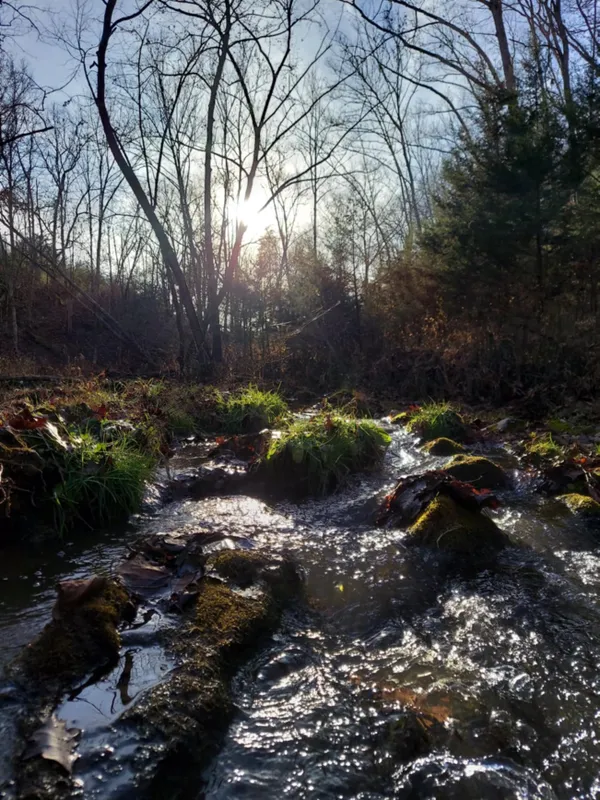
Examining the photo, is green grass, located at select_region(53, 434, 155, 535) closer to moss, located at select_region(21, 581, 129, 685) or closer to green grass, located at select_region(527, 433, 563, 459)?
moss, located at select_region(21, 581, 129, 685)

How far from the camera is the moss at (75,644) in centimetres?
214

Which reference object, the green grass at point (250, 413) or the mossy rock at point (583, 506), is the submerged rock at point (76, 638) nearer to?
the mossy rock at point (583, 506)

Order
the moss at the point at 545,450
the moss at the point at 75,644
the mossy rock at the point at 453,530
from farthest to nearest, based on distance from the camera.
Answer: the moss at the point at 545,450 < the mossy rock at the point at 453,530 < the moss at the point at 75,644

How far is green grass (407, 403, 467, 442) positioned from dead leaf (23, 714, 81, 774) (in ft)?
19.8

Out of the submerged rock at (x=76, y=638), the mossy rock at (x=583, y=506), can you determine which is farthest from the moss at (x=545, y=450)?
the submerged rock at (x=76, y=638)

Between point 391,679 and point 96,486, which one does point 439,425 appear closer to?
point 96,486

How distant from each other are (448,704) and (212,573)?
1.46 meters

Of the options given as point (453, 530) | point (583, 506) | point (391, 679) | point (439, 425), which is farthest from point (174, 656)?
point (439, 425)

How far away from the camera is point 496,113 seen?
1176cm

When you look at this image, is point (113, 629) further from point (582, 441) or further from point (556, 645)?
point (582, 441)

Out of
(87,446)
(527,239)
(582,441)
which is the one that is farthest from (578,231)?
(87,446)

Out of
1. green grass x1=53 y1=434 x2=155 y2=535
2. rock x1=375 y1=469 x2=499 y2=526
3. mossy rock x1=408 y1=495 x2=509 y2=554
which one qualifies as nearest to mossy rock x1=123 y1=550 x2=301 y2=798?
mossy rock x1=408 y1=495 x2=509 y2=554

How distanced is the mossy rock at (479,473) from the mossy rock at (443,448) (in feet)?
3.70

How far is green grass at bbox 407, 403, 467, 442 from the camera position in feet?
24.3
